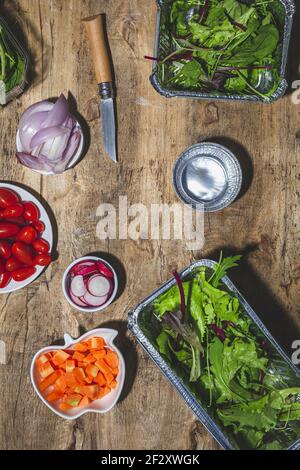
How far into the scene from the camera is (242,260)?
1920 mm

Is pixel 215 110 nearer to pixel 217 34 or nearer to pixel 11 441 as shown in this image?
pixel 217 34

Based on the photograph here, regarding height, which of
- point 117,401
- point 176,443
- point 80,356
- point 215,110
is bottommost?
point 176,443

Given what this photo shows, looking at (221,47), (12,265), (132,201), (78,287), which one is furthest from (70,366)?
(221,47)

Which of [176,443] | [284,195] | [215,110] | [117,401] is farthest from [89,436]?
[215,110]

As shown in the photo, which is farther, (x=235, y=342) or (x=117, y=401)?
(x=117, y=401)

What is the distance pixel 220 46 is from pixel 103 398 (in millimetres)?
1176

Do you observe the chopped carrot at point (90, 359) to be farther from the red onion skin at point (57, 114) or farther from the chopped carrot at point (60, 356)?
the red onion skin at point (57, 114)

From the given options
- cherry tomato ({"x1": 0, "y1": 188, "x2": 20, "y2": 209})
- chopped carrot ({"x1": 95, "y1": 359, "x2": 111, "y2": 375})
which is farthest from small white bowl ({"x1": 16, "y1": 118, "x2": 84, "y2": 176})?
chopped carrot ({"x1": 95, "y1": 359, "x2": 111, "y2": 375})

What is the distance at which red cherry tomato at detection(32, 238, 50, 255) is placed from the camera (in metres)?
1.80

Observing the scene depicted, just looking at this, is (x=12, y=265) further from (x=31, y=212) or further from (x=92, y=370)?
(x=92, y=370)

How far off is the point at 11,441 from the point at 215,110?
4.37 ft

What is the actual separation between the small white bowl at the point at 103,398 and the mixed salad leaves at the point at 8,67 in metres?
0.81

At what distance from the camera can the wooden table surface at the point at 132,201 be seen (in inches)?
74.5

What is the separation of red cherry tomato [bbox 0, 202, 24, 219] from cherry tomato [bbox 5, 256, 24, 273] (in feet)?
0.44
